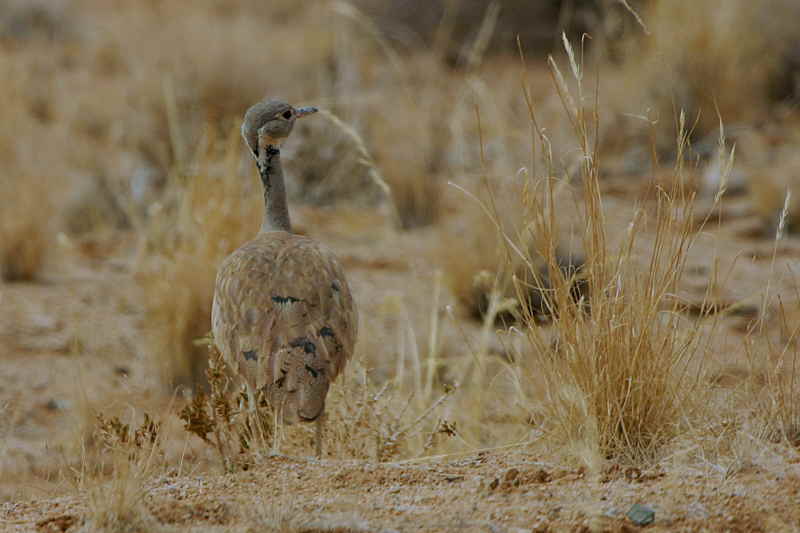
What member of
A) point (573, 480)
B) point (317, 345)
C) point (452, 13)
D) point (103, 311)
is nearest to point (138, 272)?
point (103, 311)

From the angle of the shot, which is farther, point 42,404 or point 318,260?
point 42,404

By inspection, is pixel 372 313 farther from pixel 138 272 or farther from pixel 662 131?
pixel 662 131

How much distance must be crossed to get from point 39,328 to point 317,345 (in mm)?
3457

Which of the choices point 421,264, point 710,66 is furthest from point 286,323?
point 710,66

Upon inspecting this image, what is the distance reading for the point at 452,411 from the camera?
16.9ft

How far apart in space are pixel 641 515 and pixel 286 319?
1434 millimetres

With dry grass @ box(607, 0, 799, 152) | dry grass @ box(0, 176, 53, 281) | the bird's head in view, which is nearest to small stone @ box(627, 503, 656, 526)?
the bird's head

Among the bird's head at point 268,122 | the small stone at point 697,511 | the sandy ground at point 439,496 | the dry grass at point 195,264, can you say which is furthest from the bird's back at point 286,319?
the dry grass at point 195,264

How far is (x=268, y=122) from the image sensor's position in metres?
4.49

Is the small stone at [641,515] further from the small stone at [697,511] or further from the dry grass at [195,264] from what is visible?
the dry grass at [195,264]

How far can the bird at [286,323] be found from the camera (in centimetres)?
380

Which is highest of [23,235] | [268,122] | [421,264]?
[268,122]

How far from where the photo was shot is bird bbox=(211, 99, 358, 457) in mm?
3803

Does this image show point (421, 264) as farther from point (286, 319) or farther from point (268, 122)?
point (286, 319)
